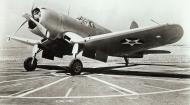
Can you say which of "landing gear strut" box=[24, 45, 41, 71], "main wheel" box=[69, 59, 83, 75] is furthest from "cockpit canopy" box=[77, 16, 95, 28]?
"landing gear strut" box=[24, 45, 41, 71]

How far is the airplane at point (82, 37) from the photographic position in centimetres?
1164

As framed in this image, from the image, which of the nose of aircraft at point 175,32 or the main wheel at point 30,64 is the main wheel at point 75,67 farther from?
the nose of aircraft at point 175,32

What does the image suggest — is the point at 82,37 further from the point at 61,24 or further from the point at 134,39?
the point at 134,39

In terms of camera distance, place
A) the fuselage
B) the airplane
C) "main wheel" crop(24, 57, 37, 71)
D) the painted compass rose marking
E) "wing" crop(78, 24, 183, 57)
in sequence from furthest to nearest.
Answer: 1. "main wheel" crop(24, 57, 37, 71)
2. the painted compass rose marking
3. the fuselage
4. the airplane
5. "wing" crop(78, 24, 183, 57)

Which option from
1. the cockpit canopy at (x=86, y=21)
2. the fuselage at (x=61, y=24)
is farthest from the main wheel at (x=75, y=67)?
the cockpit canopy at (x=86, y=21)

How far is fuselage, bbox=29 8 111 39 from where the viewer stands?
39.3 feet

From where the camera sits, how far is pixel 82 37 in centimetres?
1332

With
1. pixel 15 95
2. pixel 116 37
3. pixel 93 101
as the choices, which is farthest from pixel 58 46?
pixel 93 101

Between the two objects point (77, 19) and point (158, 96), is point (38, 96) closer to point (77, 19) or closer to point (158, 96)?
point (158, 96)

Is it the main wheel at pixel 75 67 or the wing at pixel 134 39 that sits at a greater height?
the wing at pixel 134 39

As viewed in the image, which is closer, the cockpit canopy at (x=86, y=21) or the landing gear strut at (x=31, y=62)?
the cockpit canopy at (x=86, y=21)

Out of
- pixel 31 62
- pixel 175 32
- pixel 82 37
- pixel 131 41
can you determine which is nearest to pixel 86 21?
pixel 82 37

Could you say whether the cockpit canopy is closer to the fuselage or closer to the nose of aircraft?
the fuselage

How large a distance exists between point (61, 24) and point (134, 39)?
322 centimetres
